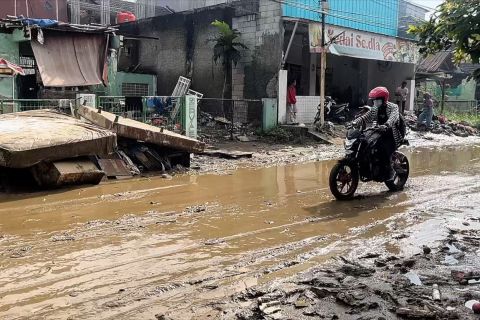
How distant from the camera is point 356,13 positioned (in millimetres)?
21297

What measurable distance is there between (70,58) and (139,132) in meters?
7.18

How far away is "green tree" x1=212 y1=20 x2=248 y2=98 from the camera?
18.3 meters

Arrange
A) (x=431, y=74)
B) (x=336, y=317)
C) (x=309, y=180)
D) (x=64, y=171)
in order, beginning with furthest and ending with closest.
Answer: (x=431, y=74), (x=309, y=180), (x=64, y=171), (x=336, y=317)

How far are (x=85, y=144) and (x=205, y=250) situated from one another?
4418mm

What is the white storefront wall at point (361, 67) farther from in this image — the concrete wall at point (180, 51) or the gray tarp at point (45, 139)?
the gray tarp at point (45, 139)

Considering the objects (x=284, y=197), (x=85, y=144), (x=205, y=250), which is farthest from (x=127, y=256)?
(x=85, y=144)

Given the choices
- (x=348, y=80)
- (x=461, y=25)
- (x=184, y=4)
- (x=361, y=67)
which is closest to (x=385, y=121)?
(x=461, y=25)

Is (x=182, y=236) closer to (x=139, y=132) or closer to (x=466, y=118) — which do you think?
(x=139, y=132)

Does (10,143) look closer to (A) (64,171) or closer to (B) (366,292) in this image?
(A) (64,171)

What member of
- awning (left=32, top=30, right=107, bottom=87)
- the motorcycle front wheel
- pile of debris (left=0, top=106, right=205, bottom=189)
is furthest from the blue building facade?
the motorcycle front wheel

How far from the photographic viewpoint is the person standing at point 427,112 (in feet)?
69.8

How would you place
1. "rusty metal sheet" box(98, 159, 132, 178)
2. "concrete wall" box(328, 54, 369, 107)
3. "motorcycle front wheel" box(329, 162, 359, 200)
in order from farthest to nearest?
"concrete wall" box(328, 54, 369, 107) → "rusty metal sheet" box(98, 159, 132, 178) → "motorcycle front wheel" box(329, 162, 359, 200)

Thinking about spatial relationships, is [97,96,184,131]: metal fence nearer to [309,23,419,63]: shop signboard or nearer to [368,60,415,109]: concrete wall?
[309,23,419,63]: shop signboard

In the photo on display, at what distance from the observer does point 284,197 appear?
8.18 meters
